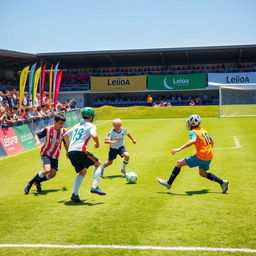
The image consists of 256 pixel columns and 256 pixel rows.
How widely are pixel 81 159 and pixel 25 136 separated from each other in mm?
12891

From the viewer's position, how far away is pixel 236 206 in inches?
333

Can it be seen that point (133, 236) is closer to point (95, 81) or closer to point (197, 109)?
point (197, 109)

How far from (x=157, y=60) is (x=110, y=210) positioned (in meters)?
53.9

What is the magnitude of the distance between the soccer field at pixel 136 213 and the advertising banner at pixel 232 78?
40410 mm

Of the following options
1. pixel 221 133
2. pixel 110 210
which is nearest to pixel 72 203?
pixel 110 210

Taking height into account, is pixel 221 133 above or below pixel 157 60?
below

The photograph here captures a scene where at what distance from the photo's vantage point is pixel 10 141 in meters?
19.7

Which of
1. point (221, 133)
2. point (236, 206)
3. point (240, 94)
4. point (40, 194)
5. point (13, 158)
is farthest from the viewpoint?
point (240, 94)

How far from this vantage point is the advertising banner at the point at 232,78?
172ft

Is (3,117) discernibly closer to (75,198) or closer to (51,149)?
(51,149)

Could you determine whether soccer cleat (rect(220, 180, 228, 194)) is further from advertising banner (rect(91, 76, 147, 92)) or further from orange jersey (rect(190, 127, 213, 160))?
advertising banner (rect(91, 76, 147, 92))

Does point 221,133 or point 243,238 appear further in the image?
point 221,133

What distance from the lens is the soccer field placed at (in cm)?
649

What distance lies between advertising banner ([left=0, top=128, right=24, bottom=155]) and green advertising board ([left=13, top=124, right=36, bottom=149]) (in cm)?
32
